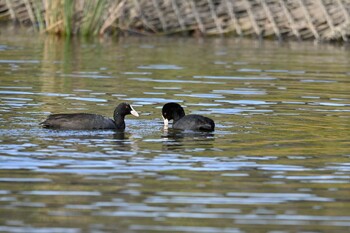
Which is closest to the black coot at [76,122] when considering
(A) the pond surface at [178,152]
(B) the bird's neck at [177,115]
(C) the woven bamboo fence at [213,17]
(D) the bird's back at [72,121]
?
(D) the bird's back at [72,121]

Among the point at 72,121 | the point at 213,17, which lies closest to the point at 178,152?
the point at 72,121

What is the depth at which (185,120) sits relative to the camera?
12805 mm

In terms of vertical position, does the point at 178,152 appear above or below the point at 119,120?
below

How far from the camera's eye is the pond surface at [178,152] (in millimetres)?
8055

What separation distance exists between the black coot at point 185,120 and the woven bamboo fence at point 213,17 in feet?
49.8

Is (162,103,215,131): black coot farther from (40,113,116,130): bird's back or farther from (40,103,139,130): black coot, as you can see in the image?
(40,113,116,130): bird's back

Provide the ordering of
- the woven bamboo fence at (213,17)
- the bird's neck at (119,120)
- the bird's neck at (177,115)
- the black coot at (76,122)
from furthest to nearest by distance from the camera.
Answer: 1. the woven bamboo fence at (213,17)
2. the bird's neck at (177,115)
3. the bird's neck at (119,120)
4. the black coot at (76,122)

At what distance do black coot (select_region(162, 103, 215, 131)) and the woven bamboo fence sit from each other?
1517 cm

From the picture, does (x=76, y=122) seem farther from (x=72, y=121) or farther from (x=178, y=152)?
(x=178, y=152)

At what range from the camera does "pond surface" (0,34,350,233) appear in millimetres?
8055

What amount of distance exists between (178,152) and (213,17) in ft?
64.9

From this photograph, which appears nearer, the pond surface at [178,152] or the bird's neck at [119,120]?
the pond surface at [178,152]

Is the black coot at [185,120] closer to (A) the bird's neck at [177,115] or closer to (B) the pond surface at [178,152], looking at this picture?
(A) the bird's neck at [177,115]

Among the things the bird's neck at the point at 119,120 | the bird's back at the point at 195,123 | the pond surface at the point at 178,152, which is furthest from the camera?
the bird's neck at the point at 119,120
